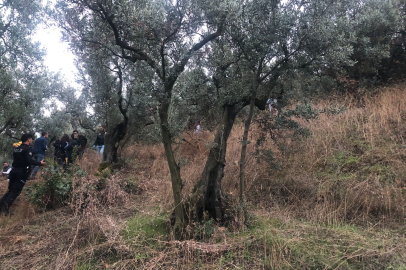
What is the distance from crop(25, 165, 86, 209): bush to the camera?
578 centimetres

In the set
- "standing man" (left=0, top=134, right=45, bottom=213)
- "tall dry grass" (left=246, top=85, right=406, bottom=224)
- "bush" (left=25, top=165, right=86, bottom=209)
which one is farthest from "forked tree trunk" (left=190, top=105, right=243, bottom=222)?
"standing man" (left=0, top=134, right=45, bottom=213)

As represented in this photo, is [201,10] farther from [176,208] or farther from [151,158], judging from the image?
[151,158]

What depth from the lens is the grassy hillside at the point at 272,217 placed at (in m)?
3.62

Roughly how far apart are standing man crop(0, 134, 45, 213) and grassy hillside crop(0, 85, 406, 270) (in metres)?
0.32

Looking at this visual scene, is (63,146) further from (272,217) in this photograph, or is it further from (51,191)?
(272,217)

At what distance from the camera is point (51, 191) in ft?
19.5

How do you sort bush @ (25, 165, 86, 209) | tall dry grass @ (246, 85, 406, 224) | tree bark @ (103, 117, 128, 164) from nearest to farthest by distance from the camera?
tall dry grass @ (246, 85, 406, 224), bush @ (25, 165, 86, 209), tree bark @ (103, 117, 128, 164)

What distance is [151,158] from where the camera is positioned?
11320 mm

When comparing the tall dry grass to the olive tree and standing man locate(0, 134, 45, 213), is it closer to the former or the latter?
the olive tree

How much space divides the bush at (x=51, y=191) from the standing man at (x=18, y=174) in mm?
252

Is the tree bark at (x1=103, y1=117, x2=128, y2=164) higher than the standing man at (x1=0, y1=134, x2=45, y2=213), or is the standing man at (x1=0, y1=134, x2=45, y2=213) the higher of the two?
the tree bark at (x1=103, y1=117, x2=128, y2=164)

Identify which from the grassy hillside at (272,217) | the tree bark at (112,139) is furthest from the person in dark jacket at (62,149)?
the grassy hillside at (272,217)

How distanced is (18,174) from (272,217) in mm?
5419

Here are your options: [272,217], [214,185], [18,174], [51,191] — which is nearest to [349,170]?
[272,217]
